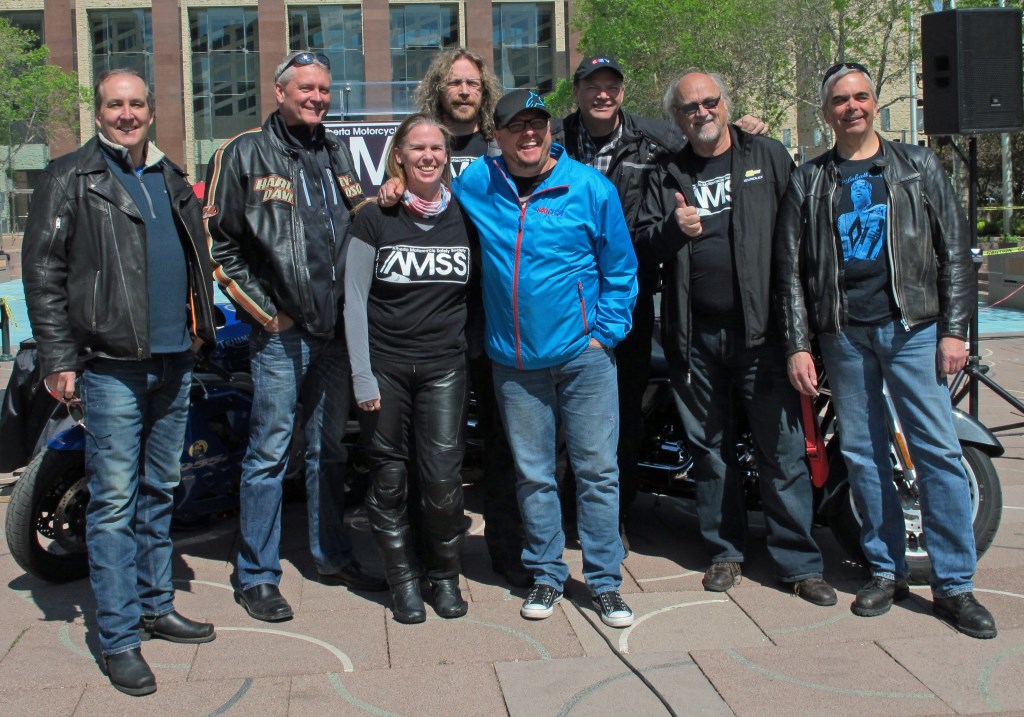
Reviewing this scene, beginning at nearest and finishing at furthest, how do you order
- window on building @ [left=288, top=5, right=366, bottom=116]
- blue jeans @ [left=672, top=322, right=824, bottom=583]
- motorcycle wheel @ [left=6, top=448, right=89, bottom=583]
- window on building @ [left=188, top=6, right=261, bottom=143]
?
blue jeans @ [left=672, top=322, right=824, bottom=583] < motorcycle wheel @ [left=6, top=448, right=89, bottom=583] < window on building @ [left=288, top=5, right=366, bottom=116] < window on building @ [left=188, top=6, right=261, bottom=143]

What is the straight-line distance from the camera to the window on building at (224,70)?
4916cm

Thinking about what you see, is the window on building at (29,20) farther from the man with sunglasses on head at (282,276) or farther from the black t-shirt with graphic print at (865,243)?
the black t-shirt with graphic print at (865,243)

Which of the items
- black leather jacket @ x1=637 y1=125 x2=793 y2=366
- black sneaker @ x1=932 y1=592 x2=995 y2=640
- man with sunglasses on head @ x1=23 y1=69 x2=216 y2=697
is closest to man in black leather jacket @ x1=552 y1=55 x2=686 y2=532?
black leather jacket @ x1=637 y1=125 x2=793 y2=366

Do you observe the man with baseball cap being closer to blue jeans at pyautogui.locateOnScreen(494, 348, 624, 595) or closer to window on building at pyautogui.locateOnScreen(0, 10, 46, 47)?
blue jeans at pyautogui.locateOnScreen(494, 348, 624, 595)

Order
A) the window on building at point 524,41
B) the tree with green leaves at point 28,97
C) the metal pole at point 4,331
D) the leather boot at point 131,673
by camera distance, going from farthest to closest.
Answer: the window on building at point 524,41 < the tree with green leaves at point 28,97 < the metal pole at point 4,331 < the leather boot at point 131,673

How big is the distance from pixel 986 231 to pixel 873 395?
2804 centimetres

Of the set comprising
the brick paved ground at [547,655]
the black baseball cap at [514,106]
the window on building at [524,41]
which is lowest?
the brick paved ground at [547,655]

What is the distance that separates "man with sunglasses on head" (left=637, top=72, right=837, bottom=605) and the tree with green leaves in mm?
42664

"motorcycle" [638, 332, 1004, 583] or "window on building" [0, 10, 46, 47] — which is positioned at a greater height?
"window on building" [0, 10, 46, 47]

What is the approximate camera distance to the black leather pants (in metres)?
4.12

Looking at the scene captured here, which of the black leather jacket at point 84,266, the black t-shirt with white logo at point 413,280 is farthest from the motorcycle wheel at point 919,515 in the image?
the black leather jacket at point 84,266

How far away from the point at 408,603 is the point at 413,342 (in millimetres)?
1021

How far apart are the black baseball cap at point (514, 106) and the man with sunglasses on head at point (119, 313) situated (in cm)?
117

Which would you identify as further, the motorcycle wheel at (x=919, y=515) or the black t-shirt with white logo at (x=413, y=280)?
the motorcycle wheel at (x=919, y=515)
